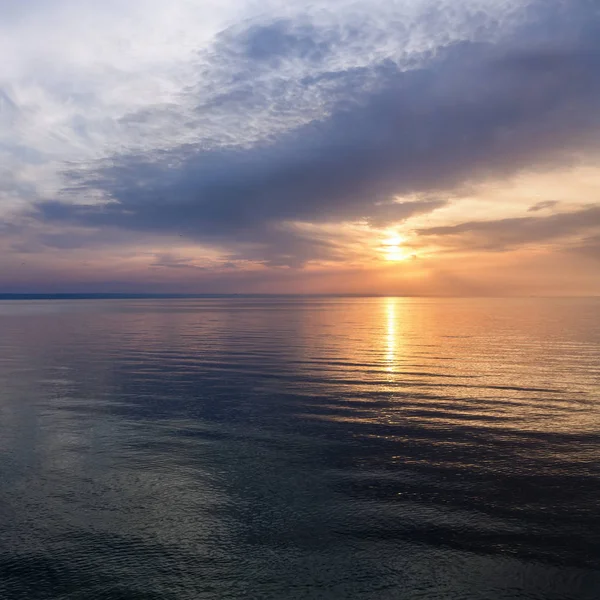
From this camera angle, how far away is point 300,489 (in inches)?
725

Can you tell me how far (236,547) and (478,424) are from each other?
53.3 ft

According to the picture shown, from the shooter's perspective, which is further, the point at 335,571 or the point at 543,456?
the point at 543,456

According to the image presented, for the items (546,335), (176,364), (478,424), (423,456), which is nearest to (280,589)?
(423,456)

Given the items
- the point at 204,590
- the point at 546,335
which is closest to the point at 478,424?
the point at 204,590

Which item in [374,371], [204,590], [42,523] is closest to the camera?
[204,590]

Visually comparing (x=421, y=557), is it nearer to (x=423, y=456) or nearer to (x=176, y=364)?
(x=423, y=456)

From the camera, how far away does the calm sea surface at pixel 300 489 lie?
13008mm

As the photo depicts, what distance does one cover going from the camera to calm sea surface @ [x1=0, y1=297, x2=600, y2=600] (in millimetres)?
13008

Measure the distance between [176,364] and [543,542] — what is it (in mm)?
39554

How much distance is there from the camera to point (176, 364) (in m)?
49.7

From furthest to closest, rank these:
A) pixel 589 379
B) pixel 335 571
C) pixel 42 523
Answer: pixel 589 379, pixel 42 523, pixel 335 571

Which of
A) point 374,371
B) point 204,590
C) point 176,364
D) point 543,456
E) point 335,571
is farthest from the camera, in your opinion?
point 176,364

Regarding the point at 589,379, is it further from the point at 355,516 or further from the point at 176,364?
the point at 176,364

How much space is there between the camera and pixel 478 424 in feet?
87.6
